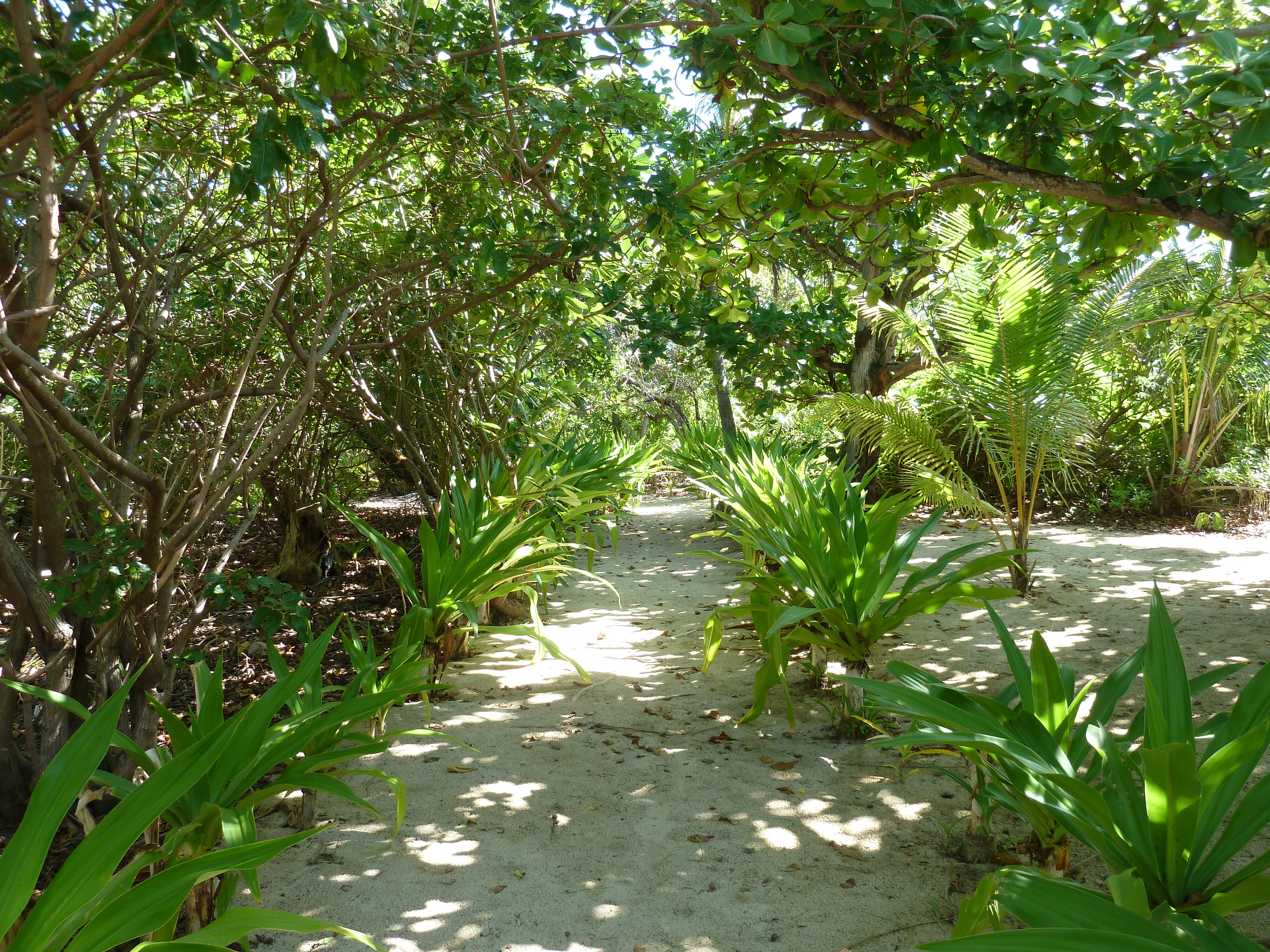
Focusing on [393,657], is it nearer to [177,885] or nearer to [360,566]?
[177,885]

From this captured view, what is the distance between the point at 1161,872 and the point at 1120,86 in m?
1.77

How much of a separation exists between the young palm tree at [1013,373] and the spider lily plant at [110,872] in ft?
12.2

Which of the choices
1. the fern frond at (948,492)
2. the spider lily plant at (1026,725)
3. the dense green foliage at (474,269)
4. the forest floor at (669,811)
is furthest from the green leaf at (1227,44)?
the fern frond at (948,492)

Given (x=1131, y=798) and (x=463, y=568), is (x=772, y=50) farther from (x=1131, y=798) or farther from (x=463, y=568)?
(x=463, y=568)

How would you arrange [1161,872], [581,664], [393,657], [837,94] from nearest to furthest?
[1161,872]
[837,94]
[393,657]
[581,664]

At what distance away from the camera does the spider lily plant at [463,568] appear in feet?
11.4

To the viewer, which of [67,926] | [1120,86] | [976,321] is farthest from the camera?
[976,321]

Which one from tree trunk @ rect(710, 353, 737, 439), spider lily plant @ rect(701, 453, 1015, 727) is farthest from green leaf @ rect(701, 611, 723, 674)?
tree trunk @ rect(710, 353, 737, 439)

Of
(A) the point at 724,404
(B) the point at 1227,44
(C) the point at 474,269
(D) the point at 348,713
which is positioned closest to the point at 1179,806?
(B) the point at 1227,44

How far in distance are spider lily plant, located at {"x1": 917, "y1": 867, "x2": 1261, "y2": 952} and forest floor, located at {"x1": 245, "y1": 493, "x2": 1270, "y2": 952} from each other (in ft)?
1.96

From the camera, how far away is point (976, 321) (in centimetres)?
446

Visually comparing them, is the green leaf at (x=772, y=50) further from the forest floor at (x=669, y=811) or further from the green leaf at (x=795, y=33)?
the forest floor at (x=669, y=811)

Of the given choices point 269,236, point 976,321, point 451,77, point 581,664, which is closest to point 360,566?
point 581,664

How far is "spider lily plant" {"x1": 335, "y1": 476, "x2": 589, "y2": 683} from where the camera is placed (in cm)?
347
